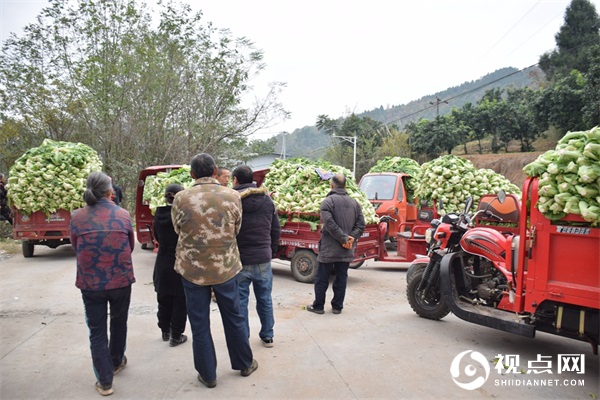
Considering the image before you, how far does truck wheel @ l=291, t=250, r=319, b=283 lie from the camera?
342 inches

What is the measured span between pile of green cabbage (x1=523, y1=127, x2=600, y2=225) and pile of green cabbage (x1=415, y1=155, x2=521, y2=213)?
234 inches

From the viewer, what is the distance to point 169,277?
4.95 m

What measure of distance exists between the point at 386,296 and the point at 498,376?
338 cm

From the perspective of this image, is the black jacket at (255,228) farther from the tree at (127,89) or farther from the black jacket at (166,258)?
the tree at (127,89)

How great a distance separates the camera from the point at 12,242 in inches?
550

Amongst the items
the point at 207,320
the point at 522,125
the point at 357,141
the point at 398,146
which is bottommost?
the point at 207,320

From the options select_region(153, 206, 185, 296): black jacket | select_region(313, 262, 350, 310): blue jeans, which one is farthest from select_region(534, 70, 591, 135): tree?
select_region(153, 206, 185, 296): black jacket

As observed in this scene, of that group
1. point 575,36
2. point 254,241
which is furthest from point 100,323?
point 575,36

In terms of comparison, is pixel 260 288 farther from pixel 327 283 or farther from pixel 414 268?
pixel 414 268

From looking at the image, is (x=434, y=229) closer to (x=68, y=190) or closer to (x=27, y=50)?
(x=68, y=190)

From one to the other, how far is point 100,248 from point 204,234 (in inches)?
34.4

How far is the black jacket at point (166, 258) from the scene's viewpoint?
4.88 meters

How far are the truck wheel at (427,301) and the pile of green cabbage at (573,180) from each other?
7.20ft

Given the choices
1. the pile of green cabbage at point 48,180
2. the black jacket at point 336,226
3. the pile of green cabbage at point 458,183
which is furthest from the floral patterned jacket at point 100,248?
the pile of green cabbage at point 458,183
